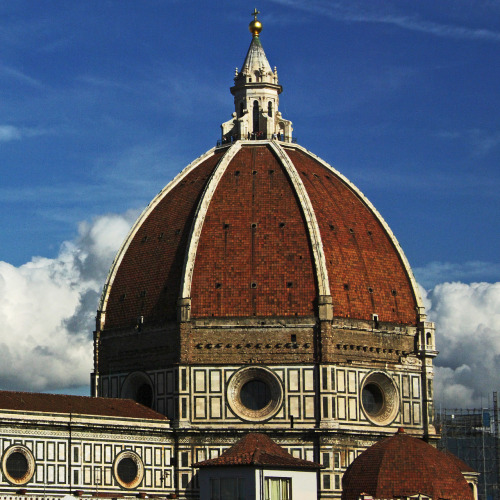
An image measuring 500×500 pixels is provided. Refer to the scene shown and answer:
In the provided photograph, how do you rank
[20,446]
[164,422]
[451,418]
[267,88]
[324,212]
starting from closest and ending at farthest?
[20,446]
[164,422]
[324,212]
[267,88]
[451,418]

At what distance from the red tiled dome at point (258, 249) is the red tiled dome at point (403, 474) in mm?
8664

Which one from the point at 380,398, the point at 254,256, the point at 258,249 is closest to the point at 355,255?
the point at 258,249

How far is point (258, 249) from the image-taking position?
6775 centimetres

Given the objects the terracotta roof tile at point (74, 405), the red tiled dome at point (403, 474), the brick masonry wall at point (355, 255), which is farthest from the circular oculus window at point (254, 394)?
the red tiled dome at point (403, 474)

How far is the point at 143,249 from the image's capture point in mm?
71250

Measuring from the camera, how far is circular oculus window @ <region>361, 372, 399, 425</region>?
6819 centimetres

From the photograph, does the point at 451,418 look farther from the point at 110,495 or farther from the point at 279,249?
the point at 110,495

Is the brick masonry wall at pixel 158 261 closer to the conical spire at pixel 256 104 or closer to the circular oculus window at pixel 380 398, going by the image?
the conical spire at pixel 256 104

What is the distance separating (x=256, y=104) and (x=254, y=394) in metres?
17.8

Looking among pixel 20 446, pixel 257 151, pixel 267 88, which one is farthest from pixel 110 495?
pixel 267 88

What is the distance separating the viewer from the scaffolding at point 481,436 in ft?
287

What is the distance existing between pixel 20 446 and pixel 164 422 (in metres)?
8.81

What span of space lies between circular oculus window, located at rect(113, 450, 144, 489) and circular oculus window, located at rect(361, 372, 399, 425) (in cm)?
1178

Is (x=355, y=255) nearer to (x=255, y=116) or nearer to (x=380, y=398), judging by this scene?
(x=380, y=398)
